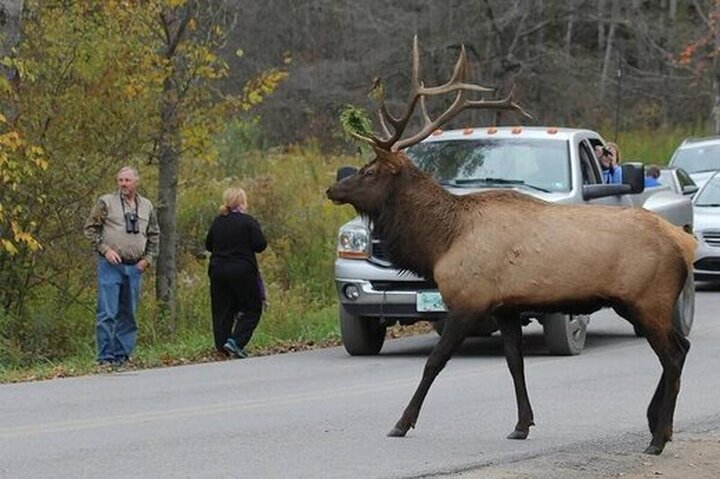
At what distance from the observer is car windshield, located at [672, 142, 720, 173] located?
3441 centimetres

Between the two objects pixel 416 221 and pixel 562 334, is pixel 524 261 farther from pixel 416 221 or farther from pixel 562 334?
pixel 562 334

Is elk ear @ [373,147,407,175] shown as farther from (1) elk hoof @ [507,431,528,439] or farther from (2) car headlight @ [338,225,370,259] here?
(2) car headlight @ [338,225,370,259]

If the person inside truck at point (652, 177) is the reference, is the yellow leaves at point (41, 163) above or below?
above

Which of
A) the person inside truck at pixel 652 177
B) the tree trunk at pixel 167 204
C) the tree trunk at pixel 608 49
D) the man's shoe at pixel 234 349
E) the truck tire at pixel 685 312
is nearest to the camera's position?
the truck tire at pixel 685 312

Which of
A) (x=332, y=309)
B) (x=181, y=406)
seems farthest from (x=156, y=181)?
(x=181, y=406)

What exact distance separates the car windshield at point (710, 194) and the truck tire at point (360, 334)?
988 cm

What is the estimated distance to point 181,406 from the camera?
42.7 ft

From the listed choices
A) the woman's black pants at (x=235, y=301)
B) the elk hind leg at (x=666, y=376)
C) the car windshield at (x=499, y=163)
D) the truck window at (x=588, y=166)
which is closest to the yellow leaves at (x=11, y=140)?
the woman's black pants at (x=235, y=301)

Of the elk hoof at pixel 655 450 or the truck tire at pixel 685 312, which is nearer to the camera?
the elk hoof at pixel 655 450

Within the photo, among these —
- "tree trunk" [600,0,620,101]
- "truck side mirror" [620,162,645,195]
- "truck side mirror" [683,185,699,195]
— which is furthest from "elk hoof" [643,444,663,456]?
"tree trunk" [600,0,620,101]

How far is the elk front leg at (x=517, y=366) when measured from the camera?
1132cm

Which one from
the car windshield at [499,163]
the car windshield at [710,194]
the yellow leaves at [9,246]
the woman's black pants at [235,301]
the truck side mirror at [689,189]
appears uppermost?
the car windshield at [499,163]

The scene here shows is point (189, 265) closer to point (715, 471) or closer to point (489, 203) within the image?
point (489, 203)

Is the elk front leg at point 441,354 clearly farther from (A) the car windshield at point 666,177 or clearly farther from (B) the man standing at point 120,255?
(A) the car windshield at point 666,177
